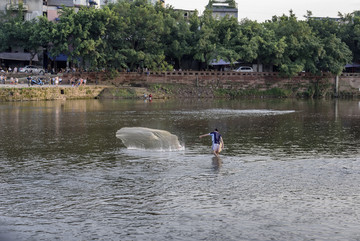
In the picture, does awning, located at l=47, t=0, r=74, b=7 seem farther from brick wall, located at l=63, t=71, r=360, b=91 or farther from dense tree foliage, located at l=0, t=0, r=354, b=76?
brick wall, located at l=63, t=71, r=360, b=91

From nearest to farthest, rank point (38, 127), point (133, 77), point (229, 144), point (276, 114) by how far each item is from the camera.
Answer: point (229, 144) → point (38, 127) → point (276, 114) → point (133, 77)

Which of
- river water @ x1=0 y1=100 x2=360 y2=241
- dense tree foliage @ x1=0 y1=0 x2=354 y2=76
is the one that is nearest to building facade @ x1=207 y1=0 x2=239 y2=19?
dense tree foliage @ x1=0 y1=0 x2=354 y2=76

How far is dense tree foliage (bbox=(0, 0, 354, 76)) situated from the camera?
78.6 metres

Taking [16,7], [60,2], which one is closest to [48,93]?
[16,7]

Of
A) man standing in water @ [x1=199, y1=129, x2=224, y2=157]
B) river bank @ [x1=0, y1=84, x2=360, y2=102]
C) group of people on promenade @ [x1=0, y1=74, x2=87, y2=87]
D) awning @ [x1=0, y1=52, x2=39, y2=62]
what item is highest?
awning @ [x1=0, y1=52, x2=39, y2=62]

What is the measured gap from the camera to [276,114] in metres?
53.4

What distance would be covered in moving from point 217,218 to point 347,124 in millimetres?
30237

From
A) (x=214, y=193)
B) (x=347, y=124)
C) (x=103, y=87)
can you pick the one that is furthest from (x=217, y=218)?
(x=103, y=87)

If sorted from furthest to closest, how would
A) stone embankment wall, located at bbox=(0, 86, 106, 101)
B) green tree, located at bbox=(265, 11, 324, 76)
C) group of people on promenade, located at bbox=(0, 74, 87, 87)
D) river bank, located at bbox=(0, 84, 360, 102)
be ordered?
1. green tree, located at bbox=(265, 11, 324, 76)
2. group of people on promenade, located at bbox=(0, 74, 87, 87)
3. river bank, located at bbox=(0, 84, 360, 102)
4. stone embankment wall, located at bbox=(0, 86, 106, 101)

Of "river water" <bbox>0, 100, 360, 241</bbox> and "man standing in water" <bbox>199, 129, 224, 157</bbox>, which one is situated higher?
"man standing in water" <bbox>199, 129, 224, 157</bbox>

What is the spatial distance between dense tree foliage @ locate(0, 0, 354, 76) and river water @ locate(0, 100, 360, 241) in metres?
43.0

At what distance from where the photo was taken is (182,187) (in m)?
20.3

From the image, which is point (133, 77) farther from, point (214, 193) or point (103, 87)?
point (214, 193)

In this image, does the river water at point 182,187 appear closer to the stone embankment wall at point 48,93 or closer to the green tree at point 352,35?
the stone embankment wall at point 48,93
